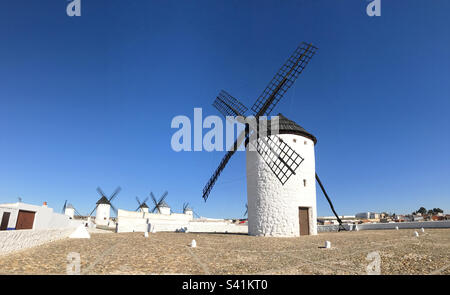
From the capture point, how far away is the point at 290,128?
1989cm

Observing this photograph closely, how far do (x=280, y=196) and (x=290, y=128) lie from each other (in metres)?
5.76

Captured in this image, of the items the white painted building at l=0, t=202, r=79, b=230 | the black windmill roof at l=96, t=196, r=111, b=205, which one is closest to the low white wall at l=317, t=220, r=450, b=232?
the white painted building at l=0, t=202, r=79, b=230

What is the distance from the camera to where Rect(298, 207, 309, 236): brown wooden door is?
19.3 m

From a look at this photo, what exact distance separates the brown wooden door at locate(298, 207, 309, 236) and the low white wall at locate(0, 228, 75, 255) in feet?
55.5

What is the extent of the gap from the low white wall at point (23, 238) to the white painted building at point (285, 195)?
13879mm

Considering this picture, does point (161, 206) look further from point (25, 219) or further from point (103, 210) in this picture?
point (25, 219)

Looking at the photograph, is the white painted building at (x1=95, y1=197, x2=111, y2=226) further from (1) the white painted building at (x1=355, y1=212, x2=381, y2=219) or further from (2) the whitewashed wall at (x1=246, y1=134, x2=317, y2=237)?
(1) the white painted building at (x1=355, y1=212, x2=381, y2=219)

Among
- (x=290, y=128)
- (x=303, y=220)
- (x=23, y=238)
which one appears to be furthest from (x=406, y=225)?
(x=23, y=238)

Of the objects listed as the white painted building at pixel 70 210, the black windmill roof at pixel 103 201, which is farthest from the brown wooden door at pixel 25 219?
the white painted building at pixel 70 210

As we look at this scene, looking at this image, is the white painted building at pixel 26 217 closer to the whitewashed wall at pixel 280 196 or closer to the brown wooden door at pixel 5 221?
the brown wooden door at pixel 5 221

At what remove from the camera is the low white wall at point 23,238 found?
8.07 m

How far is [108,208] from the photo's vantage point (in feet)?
191
